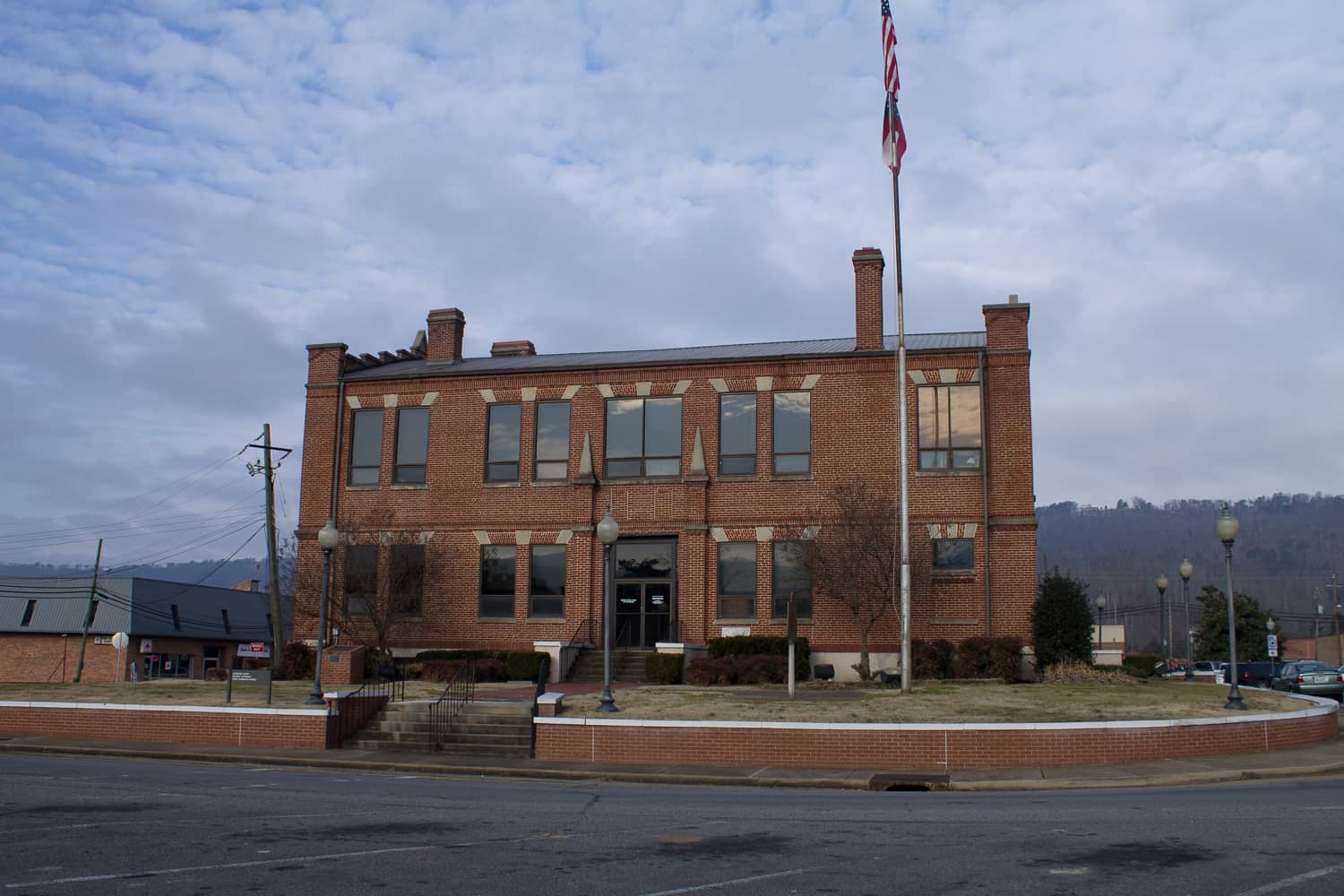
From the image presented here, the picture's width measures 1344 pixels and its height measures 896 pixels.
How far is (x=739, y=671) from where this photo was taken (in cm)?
2953

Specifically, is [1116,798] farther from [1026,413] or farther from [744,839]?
[1026,413]

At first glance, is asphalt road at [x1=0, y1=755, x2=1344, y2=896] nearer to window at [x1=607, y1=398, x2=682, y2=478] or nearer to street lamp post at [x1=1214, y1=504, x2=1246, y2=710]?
street lamp post at [x1=1214, y1=504, x2=1246, y2=710]

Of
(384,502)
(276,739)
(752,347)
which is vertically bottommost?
(276,739)

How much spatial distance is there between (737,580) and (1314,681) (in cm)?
2017

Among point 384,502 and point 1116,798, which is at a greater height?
point 384,502

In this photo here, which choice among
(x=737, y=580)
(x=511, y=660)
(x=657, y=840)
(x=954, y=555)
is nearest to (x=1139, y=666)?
(x=954, y=555)

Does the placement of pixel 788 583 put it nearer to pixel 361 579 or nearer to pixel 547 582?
pixel 547 582

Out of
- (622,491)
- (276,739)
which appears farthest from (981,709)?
(622,491)

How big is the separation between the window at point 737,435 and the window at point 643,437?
132cm

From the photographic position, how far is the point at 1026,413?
33.1 meters

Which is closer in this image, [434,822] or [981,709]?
[434,822]

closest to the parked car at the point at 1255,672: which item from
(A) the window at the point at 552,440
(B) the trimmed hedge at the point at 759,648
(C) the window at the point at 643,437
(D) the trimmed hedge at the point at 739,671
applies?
(B) the trimmed hedge at the point at 759,648

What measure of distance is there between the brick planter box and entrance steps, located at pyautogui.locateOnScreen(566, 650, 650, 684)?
1121cm

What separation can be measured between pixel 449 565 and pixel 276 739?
13.6m
